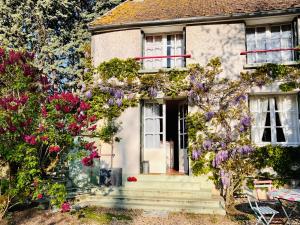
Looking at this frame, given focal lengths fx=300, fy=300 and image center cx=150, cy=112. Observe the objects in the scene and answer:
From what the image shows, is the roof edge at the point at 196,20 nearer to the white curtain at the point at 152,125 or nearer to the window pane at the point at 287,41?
the window pane at the point at 287,41

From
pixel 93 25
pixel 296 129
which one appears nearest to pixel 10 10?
pixel 93 25

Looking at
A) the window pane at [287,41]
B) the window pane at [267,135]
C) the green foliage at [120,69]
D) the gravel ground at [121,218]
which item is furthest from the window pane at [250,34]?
the gravel ground at [121,218]

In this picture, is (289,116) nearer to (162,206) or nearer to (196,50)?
(196,50)

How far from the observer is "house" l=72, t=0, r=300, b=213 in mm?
10453

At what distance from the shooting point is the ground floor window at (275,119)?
33.7ft

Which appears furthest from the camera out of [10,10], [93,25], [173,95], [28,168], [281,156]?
[10,10]

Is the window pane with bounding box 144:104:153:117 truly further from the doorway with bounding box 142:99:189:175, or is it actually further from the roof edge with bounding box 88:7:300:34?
the roof edge with bounding box 88:7:300:34

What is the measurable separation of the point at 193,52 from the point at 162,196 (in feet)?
17.4

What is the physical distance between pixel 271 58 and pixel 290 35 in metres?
1.07

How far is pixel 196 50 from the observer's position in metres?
11.0

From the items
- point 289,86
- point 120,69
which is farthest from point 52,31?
point 289,86

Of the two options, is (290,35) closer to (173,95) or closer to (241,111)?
(241,111)

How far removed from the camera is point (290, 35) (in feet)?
35.9

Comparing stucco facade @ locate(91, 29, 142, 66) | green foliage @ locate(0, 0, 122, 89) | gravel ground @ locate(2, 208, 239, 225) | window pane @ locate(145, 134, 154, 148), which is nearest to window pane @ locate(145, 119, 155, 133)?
window pane @ locate(145, 134, 154, 148)
